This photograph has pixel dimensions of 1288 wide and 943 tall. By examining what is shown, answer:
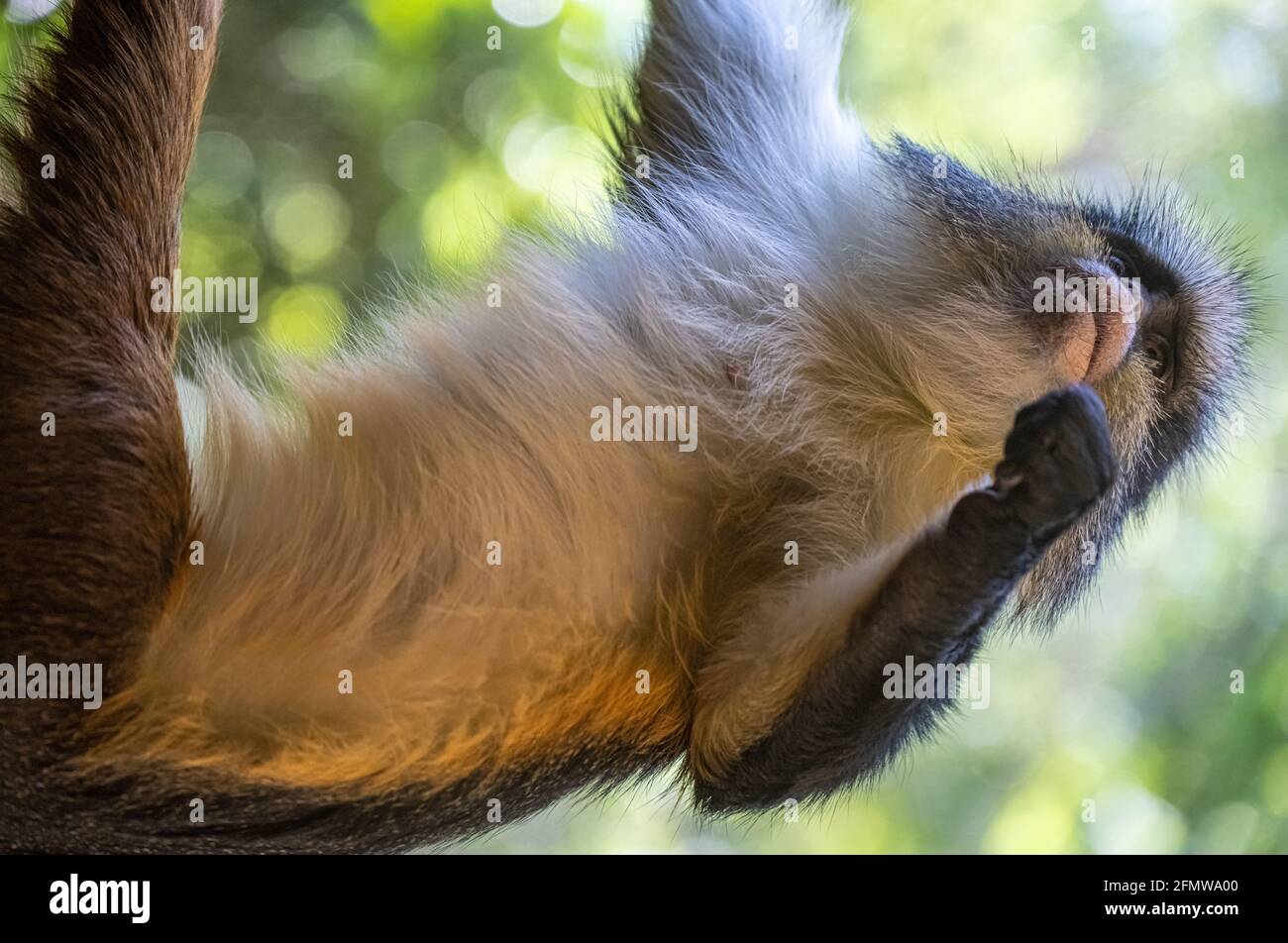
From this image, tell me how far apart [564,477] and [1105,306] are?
3.94ft

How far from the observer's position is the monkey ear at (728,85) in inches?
113

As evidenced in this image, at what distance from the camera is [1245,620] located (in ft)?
11.6

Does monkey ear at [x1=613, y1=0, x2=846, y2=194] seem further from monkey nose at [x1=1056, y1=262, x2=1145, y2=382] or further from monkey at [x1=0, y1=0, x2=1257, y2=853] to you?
monkey nose at [x1=1056, y1=262, x2=1145, y2=382]

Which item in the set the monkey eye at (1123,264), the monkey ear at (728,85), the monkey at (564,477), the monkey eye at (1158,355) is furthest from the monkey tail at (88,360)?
the monkey eye at (1158,355)

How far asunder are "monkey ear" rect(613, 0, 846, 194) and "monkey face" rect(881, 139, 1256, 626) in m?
0.36

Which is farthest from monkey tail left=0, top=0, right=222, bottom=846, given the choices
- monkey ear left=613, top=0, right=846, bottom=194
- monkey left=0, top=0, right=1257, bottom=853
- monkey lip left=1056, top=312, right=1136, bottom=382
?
monkey lip left=1056, top=312, right=1136, bottom=382

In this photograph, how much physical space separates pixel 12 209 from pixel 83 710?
922 mm

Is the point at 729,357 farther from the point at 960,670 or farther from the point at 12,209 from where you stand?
the point at 12,209

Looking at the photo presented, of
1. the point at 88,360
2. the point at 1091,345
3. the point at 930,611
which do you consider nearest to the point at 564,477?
the point at 930,611

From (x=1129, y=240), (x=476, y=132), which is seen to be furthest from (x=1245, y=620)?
(x=476, y=132)

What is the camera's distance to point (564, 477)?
2357 millimetres

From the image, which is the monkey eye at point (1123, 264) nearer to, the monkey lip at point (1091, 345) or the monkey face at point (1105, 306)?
the monkey face at point (1105, 306)

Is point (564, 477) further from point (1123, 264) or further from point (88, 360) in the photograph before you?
point (1123, 264)

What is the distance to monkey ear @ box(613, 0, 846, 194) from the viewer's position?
286 cm
